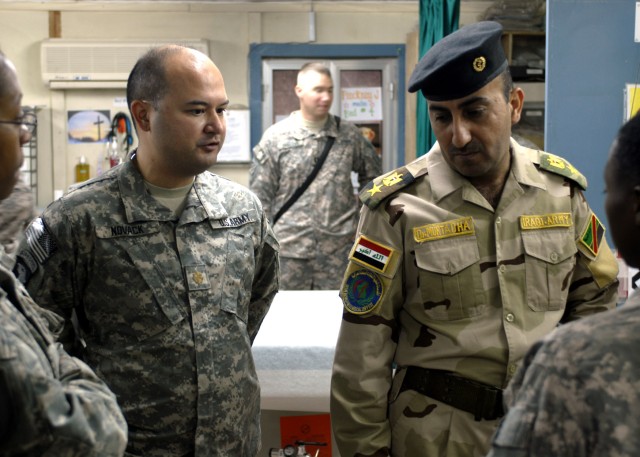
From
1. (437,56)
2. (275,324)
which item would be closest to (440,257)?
(437,56)

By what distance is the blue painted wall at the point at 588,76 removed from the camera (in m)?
2.75

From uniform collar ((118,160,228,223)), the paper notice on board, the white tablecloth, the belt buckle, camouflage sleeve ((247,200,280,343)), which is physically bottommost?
the white tablecloth

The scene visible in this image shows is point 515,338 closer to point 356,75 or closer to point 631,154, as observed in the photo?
point 631,154

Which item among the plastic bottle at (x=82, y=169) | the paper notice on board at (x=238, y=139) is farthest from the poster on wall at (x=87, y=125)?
the paper notice on board at (x=238, y=139)

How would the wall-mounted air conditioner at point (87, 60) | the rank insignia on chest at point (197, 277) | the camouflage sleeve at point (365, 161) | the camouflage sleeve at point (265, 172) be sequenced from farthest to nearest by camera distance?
the wall-mounted air conditioner at point (87, 60) < the camouflage sleeve at point (365, 161) < the camouflage sleeve at point (265, 172) < the rank insignia on chest at point (197, 277)

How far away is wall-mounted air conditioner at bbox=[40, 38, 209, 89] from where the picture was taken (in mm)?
6336

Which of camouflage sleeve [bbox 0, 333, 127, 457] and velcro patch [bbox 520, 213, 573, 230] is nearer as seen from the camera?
camouflage sleeve [bbox 0, 333, 127, 457]

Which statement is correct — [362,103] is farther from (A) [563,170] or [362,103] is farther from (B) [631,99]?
(A) [563,170]

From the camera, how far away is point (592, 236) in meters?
1.86

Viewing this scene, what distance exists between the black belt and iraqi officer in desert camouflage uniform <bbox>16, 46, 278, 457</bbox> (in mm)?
475

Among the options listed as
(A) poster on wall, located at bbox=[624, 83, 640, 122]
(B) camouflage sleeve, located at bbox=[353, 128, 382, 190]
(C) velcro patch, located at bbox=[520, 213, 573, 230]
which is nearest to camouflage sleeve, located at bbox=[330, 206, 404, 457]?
(C) velcro patch, located at bbox=[520, 213, 573, 230]

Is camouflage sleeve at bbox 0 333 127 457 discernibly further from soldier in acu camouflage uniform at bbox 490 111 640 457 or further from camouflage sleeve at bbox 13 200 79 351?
camouflage sleeve at bbox 13 200 79 351

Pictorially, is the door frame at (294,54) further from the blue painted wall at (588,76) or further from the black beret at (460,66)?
the black beret at (460,66)

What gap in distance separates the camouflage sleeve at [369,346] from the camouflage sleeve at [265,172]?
121 inches
